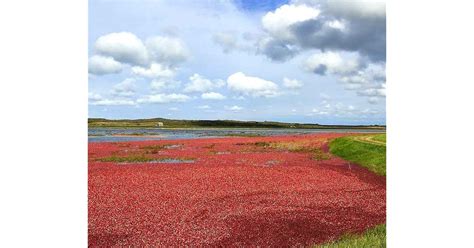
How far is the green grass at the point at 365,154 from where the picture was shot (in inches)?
948

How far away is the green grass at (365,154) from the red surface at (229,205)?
3.79 ft

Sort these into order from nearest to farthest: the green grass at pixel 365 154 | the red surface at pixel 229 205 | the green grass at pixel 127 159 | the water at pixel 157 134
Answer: the red surface at pixel 229 205, the green grass at pixel 365 154, the green grass at pixel 127 159, the water at pixel 157 134

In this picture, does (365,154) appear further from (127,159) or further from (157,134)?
(157,134)

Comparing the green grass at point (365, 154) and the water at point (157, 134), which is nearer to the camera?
the green grass at point (365, 154)

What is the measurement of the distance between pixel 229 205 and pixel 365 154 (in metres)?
17.0

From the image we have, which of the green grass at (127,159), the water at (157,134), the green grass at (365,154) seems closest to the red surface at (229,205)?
the green grass at (365,154)

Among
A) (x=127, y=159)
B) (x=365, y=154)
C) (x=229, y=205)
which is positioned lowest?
(x=229, y=205)

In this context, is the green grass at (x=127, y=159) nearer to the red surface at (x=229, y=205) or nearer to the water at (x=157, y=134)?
the red surface at (x=229, y=205)

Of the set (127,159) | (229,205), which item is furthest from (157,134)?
(229,205)

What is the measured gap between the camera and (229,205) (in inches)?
538

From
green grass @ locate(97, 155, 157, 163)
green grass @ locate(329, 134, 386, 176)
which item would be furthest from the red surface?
green grass @ locate(97, 155, 157, 163)

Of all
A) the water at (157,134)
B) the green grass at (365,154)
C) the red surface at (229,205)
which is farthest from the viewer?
the water at (157,134)

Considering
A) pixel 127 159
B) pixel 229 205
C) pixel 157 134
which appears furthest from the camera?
pixel 157 134
